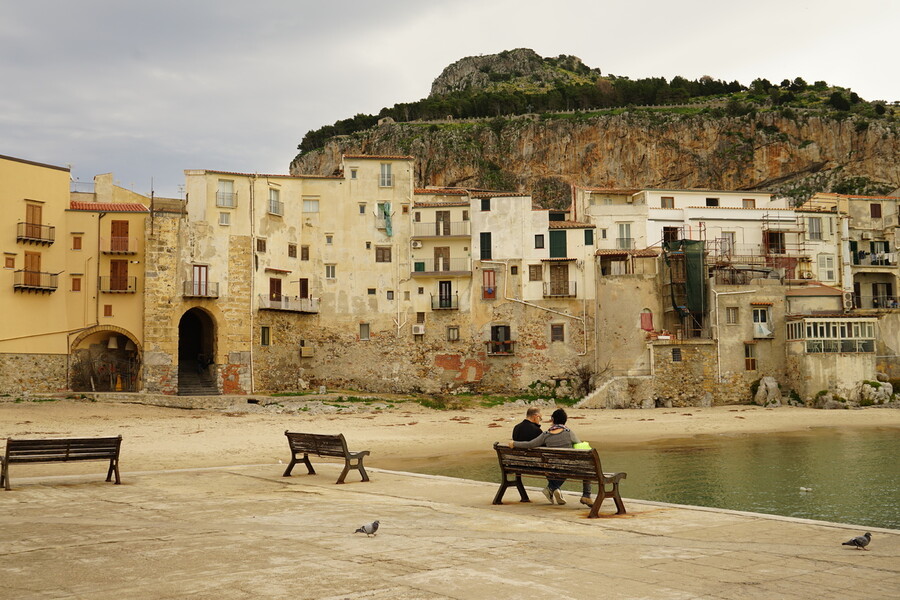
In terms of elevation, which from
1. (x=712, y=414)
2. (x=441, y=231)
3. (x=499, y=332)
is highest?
(x=441, y=231)

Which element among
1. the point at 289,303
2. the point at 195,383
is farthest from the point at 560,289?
the point at 195,383

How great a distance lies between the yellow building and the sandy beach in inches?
223

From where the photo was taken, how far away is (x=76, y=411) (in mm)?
37719

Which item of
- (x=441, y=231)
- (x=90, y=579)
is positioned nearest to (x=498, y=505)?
(x=90, y=579)

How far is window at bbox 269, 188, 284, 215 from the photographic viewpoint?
171 feet

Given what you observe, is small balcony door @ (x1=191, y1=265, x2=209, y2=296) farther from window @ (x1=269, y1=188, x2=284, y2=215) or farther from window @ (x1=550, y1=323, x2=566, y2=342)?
window @ (x1=550, y1=323, x2=566, y2=342)

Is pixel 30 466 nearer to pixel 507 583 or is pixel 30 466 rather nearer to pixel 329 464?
pixel 329 464

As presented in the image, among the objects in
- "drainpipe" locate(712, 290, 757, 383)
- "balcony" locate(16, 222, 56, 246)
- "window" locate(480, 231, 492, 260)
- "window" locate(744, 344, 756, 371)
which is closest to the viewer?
"balcony" locate(16, 222, 56, 246)

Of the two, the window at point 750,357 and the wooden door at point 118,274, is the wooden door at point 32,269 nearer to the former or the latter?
the wooden door at point 118,274

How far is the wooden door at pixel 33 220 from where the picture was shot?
44.8 m

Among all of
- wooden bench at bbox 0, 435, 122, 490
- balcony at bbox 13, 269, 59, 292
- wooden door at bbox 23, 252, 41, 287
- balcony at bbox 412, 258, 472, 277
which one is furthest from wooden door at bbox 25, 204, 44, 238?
wooden bench at bbox 0, 435, 122, 490

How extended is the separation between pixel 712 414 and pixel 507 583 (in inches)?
1544

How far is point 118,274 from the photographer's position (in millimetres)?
47438

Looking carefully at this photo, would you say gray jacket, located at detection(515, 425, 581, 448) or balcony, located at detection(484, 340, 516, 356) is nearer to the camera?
gray jacket, located at detection(515, 425, 581, 448)
